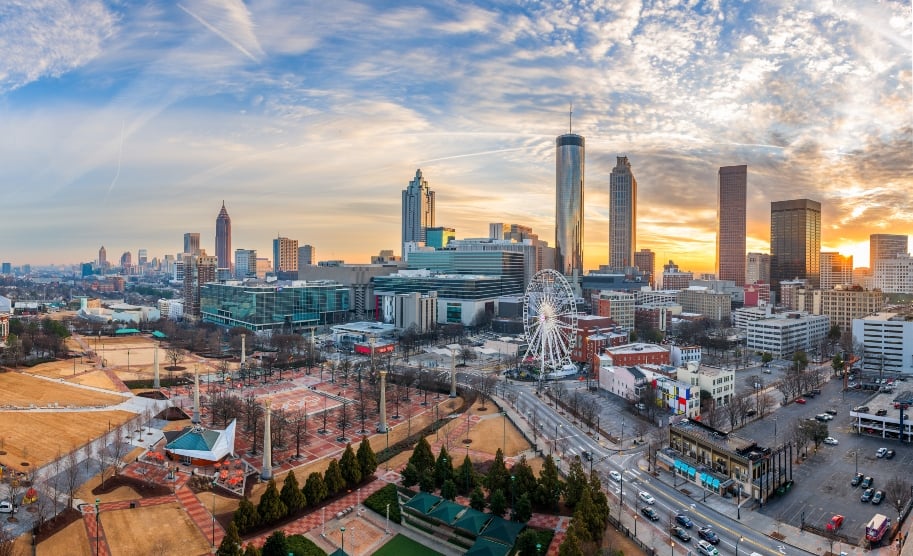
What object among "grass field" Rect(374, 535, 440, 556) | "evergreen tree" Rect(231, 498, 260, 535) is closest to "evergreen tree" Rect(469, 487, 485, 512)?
"grass field" Rect(374, 535, 440, 556)

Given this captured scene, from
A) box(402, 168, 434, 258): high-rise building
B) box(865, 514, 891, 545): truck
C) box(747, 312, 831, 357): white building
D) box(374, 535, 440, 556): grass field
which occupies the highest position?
box(402, 168, 434, 258): high-rise building

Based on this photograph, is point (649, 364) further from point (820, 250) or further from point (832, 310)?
point (820, 250)

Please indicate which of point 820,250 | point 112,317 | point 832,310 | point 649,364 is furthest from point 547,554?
point 820,250

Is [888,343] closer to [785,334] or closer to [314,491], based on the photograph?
[785,334]

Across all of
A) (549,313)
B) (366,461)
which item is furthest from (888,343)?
(366,461)

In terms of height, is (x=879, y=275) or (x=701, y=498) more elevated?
(x=879, y=275)

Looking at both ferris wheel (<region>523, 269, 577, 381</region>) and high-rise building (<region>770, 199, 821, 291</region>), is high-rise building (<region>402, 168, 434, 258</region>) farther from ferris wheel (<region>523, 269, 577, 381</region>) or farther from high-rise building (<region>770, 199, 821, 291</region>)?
ferris wheel (<region>523, 269, 577, 381</region>)
